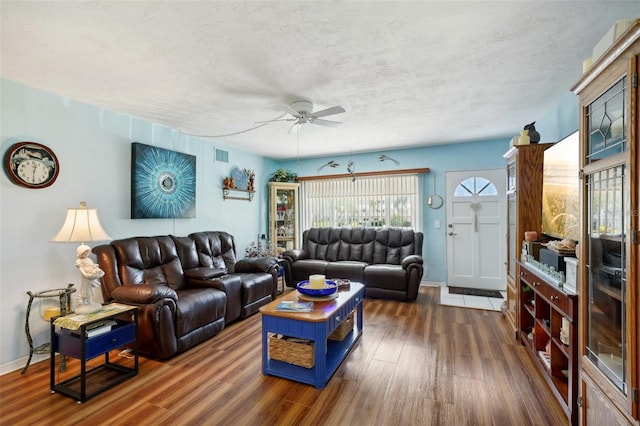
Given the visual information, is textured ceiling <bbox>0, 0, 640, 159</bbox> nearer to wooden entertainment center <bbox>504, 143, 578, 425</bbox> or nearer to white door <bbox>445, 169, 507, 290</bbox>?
wooden entertainment center <bbox>504, 143, 578, 425</bbox>

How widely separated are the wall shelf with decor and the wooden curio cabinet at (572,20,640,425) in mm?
4401

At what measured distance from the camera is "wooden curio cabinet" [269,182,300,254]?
19.1ft

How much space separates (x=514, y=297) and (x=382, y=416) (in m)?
2.16

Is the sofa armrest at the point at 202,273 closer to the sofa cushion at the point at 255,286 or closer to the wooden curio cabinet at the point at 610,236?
the sofa cushion at the point at 255,286

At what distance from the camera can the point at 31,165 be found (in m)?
2.63

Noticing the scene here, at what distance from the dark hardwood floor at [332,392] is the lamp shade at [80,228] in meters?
1.13

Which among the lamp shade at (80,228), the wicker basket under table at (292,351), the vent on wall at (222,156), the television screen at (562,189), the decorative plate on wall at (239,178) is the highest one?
the vent on wall at (222,156)

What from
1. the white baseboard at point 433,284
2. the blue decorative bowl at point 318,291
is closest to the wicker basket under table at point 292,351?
the blue decorative bowl at point 318,291

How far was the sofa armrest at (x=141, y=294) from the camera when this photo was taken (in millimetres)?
2565

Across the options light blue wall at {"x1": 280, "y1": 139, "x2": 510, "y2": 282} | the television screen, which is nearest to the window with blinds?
light blue wall at {"x1": 280, "y1": 139, "x2": 510, "y2": 282}

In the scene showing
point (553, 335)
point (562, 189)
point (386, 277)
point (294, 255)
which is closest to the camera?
point (553, 335)

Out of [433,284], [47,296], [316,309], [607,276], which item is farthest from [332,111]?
[433,284]

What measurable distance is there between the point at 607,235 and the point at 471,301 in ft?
10.5

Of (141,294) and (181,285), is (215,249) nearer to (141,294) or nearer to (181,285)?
(181,285)
